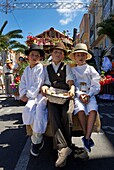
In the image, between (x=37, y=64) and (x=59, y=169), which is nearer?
(x=59, y=169)

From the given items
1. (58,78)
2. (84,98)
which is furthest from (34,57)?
(84,98)

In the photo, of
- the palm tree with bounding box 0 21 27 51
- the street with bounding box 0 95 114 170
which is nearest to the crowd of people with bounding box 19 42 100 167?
the street with bounding box 0 95 114 170

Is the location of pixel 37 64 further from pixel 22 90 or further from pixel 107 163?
pixel 107 163

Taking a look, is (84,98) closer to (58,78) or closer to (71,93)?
(71,93)

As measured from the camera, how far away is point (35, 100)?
12.1 ft

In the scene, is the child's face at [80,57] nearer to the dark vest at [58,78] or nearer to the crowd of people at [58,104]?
the crowd of people at [58,104]

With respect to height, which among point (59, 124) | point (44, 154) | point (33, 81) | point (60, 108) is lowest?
point (44, 154)

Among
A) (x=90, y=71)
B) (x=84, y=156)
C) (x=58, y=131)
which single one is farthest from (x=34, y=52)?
(x=84, y=156)

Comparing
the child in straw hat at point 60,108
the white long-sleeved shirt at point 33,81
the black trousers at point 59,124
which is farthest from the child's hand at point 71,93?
the white long-sleeved shirt at point 33,81

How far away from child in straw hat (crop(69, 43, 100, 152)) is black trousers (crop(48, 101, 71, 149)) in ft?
0.59

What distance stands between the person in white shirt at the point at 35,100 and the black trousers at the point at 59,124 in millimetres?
141

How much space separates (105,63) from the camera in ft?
35.3

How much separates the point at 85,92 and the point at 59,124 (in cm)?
69

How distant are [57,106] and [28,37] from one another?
2693mm
